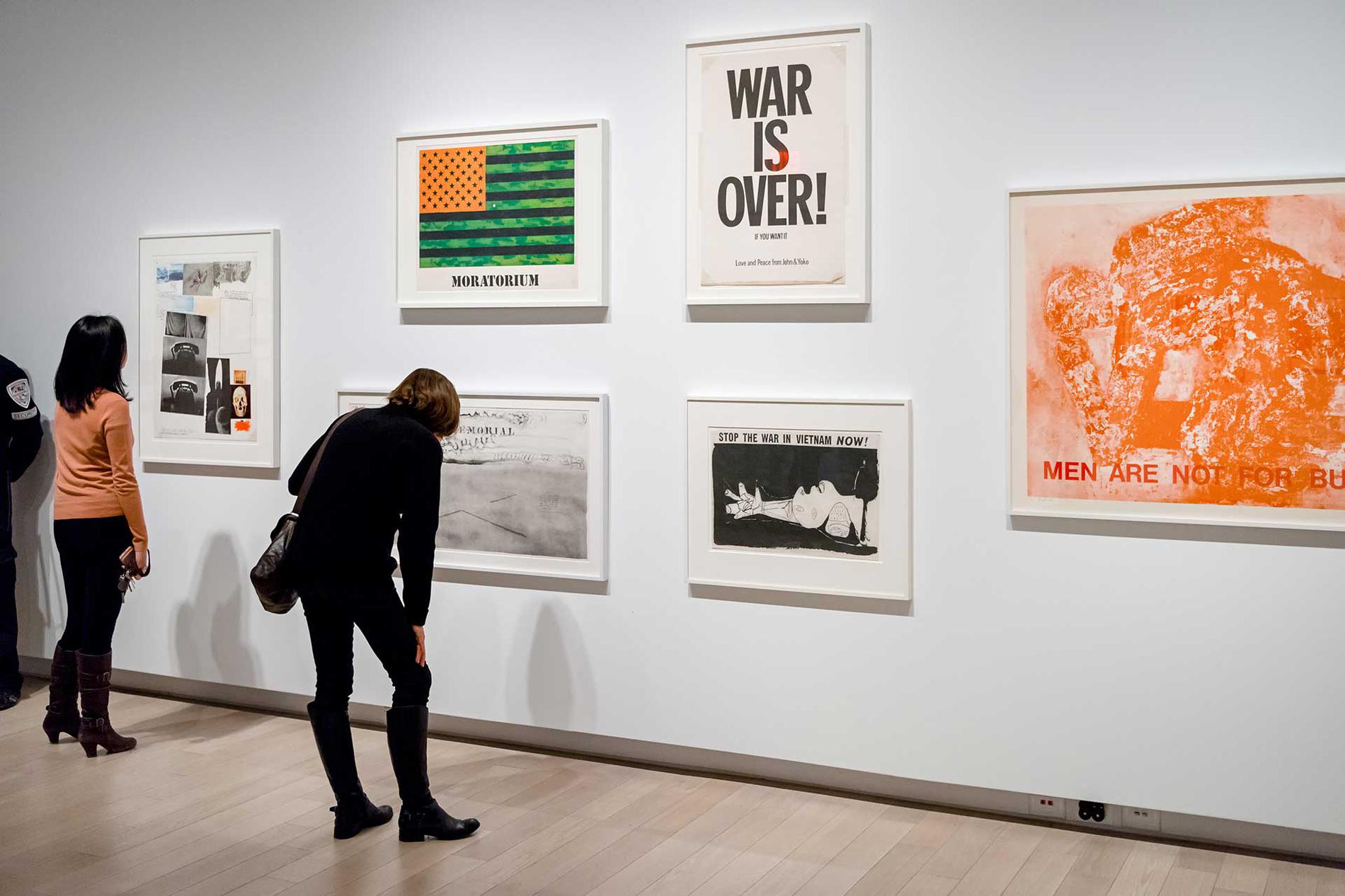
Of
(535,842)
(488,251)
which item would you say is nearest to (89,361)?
(488,251)

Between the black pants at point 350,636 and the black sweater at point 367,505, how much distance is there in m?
0.04

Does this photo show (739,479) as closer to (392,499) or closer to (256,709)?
(392,499)

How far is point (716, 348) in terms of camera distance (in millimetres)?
4125

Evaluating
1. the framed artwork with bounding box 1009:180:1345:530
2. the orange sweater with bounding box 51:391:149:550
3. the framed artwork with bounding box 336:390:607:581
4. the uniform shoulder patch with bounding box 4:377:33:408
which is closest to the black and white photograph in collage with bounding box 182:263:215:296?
the orange sweater with bounding box 51:391:149:550

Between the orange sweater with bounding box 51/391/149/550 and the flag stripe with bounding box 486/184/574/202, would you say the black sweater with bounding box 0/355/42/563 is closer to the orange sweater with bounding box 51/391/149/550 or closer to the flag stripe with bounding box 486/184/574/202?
the orange sweater with bounding box 51/391/149/550

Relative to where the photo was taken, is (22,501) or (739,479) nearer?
(739,479)

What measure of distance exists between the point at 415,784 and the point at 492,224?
206 cm

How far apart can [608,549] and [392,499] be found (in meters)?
1.09

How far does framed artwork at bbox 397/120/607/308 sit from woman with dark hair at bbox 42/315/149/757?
1.11 metres

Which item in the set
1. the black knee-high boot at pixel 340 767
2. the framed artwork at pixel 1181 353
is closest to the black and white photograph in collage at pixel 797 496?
the framed artwork at pixel 1181 353

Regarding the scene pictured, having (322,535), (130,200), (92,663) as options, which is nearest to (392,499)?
(322,535)

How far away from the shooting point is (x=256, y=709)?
5.00 m

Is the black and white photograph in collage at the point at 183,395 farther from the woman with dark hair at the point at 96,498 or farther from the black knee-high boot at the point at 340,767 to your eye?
the black knee-high boot at the point at 340,767

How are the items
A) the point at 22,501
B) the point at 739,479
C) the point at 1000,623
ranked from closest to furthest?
the point at 1000,623, the point at 739,479, the point at 22,501
